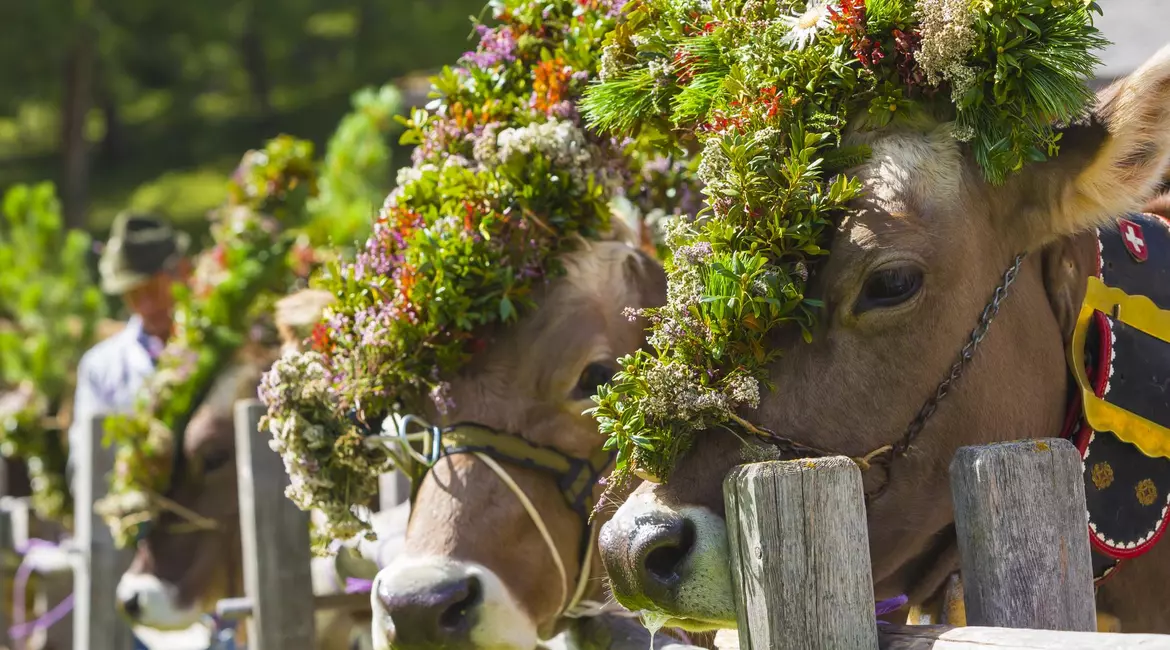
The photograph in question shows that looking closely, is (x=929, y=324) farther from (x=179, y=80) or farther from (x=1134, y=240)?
(x=179, y=80)

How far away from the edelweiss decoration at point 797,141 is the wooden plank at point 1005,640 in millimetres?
529

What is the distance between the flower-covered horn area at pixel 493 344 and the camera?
3.71m

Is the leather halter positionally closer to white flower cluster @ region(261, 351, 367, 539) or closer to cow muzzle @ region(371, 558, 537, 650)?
white flower cluster @ region(261, 351, 367, 539)

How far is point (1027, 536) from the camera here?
2.25 m

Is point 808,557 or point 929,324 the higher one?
point 929,324

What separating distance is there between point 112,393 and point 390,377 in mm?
4480

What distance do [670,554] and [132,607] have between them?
15.5ft

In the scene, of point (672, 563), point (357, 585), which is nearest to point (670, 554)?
point (672, 563)

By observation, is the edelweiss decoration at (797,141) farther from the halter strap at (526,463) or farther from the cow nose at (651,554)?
the halter strap at (526,463)

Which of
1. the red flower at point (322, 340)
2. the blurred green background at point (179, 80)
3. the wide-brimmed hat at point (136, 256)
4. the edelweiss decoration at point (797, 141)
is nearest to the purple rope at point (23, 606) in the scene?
the wide-brimmed hat at point (136, 256)

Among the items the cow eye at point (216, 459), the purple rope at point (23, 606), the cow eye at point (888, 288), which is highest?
the cow eye at point (888, 288)

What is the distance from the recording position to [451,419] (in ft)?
12.5

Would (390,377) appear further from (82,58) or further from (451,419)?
(82,58)

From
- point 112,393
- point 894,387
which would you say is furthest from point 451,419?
point 112,393
